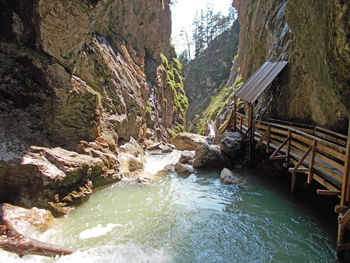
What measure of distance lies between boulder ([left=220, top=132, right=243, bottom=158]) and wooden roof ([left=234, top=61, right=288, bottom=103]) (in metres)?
2.73

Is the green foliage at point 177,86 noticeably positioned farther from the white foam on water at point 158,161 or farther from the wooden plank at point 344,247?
the wooden plank at point 344,247

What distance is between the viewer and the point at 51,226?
7027 millimetres

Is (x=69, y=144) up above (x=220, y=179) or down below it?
above

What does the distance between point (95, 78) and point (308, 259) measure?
524 inches

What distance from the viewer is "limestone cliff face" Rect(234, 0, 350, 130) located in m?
5.73

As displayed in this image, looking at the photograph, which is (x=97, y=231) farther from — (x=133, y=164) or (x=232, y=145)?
(x=232, y=145)

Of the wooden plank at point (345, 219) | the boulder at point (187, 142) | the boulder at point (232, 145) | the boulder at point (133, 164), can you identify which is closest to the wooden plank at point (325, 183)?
the wooden plank at point (345, 219)

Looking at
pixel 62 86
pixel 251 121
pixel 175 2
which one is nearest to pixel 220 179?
pixel 251 121

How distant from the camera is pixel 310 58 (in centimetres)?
857

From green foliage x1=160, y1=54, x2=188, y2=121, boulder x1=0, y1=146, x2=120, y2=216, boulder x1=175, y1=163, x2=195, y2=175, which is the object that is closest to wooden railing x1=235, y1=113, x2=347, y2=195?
boulder x1=175, y1=163, x2=195, y2=175

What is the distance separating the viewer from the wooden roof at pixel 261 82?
1166cm

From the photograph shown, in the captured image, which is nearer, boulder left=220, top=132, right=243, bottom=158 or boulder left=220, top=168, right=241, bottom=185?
boulder left=220, top=168, right=241, bottom=185

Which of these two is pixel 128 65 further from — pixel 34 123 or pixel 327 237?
pixel 327 237

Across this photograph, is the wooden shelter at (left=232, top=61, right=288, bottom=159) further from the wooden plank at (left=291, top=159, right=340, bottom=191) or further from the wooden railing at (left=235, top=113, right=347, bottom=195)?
the wooden plank at (left=291, top=159, right=340, bottom=191)
